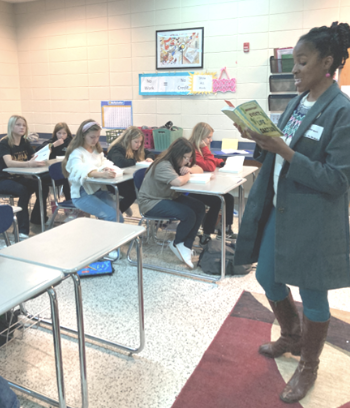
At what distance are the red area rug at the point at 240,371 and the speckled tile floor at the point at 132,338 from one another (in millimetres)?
63

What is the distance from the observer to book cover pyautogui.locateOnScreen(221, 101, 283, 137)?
1.44m

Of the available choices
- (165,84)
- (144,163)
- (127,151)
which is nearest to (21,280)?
(144,163)

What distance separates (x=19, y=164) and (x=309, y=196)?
3.05m

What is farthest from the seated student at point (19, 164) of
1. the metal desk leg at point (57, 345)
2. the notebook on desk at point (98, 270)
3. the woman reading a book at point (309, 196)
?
the woman reading a book at point (309, 196)

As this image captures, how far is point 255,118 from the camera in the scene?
146 centimetres

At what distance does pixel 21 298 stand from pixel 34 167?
2846 mm

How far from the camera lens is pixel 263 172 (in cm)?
165

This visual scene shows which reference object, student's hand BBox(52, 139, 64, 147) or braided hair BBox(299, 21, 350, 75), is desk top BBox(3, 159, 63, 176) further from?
braided hair BBox(299, 21, 350, 75)

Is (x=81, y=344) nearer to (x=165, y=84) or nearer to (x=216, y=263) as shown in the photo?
(x=216, y=263)

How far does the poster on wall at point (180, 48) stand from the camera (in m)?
4.88

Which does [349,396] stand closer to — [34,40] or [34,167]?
[34,167]

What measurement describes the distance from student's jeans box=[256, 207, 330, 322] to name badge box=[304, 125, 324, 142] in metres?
0.36

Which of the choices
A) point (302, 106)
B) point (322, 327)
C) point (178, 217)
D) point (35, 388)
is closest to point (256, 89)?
point (178, 217)

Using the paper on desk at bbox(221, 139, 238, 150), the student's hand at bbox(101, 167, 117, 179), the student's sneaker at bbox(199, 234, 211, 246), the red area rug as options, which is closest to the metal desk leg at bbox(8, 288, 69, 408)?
the red area rug
